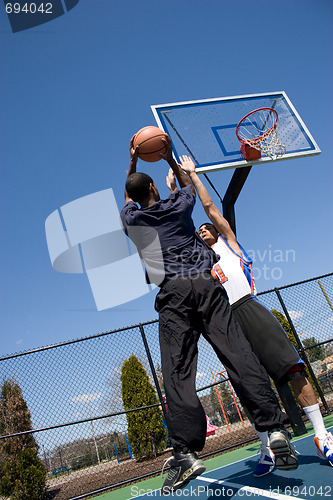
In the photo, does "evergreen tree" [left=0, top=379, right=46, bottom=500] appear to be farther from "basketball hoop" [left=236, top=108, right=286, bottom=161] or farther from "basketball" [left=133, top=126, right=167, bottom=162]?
"basketball hoop" [left=236, top=108, right=286, bottom=161]

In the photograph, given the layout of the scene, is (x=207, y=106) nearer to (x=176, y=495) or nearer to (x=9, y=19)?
(x=9, y=19)

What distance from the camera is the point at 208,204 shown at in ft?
8.47

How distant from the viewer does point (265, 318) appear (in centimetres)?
241

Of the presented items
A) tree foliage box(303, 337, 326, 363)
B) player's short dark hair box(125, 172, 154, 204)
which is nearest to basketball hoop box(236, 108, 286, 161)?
tree foliage box(303, 337, 326, 363)

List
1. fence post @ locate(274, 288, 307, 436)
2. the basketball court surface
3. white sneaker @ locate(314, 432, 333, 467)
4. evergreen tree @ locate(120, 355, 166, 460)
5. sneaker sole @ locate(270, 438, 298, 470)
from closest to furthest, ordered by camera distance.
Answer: sneaker sole @ locate(270, 438, 298, 470) < the basketball court surface < white sneaker @ locate(314, 432, 333, 467) < fence post @ locate(274, 288, 307, 436) < evergreen tree @ locate(120, 355, 166, 460)

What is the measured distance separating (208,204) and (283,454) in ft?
5.52

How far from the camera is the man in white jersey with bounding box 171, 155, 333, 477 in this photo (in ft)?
7.39

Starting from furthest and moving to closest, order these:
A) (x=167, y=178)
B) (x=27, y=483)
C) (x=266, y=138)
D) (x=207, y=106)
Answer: (x=27, y=483) < (x=207, y=106) < (x=266, y=138) < (x=167, y=178)

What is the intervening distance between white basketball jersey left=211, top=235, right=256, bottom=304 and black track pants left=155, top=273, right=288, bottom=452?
2.62ft

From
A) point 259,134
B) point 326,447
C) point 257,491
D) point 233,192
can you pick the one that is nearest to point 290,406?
point 326,447

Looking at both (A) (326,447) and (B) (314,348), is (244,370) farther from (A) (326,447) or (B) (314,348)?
Answer: (B) (314,348)

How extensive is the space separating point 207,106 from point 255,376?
17.1ft

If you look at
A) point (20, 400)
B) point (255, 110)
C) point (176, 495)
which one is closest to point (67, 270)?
point (176, 495)

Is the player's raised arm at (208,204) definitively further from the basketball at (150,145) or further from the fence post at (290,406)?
the fence post at (290,406)
